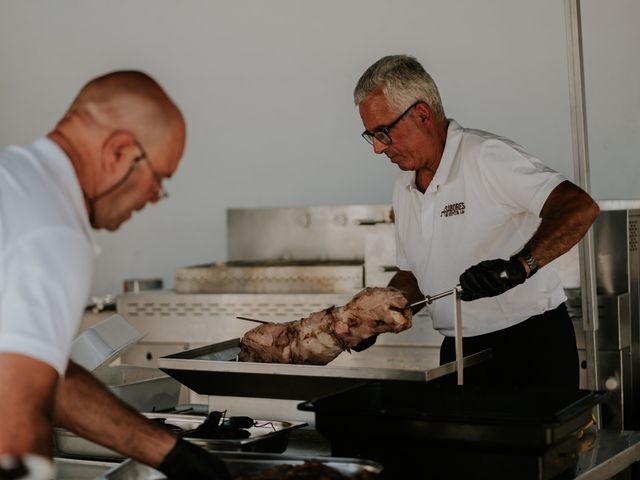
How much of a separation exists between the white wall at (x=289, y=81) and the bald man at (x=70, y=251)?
447cm

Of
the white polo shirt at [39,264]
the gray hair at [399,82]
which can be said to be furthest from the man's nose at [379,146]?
the white polo shirt at [39,264]

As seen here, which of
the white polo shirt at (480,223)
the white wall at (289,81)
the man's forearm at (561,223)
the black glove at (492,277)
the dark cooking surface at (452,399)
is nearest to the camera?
the dark cooking surface at (452,399)

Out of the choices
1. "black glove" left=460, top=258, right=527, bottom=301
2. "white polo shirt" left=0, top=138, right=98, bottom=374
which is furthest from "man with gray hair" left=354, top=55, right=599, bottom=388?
"white polo shirt" left=0, top=138, right=98, bottom=374

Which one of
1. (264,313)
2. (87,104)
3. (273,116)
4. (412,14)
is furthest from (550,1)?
(87,104)

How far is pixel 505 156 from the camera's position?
336 centimetres

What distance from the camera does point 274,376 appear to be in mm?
3016

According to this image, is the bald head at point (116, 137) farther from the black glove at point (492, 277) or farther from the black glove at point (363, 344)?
the black glove at point (363, 344)

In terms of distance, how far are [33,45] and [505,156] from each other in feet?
17.1

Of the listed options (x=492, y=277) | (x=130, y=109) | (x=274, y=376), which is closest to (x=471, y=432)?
(x=492, y=277)

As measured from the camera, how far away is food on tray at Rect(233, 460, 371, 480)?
210 centimetres

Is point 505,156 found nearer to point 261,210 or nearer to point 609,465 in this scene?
point 609,465

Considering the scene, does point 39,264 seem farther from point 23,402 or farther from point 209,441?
point 209,441

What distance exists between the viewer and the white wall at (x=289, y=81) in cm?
593

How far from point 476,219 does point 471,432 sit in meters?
1.31
